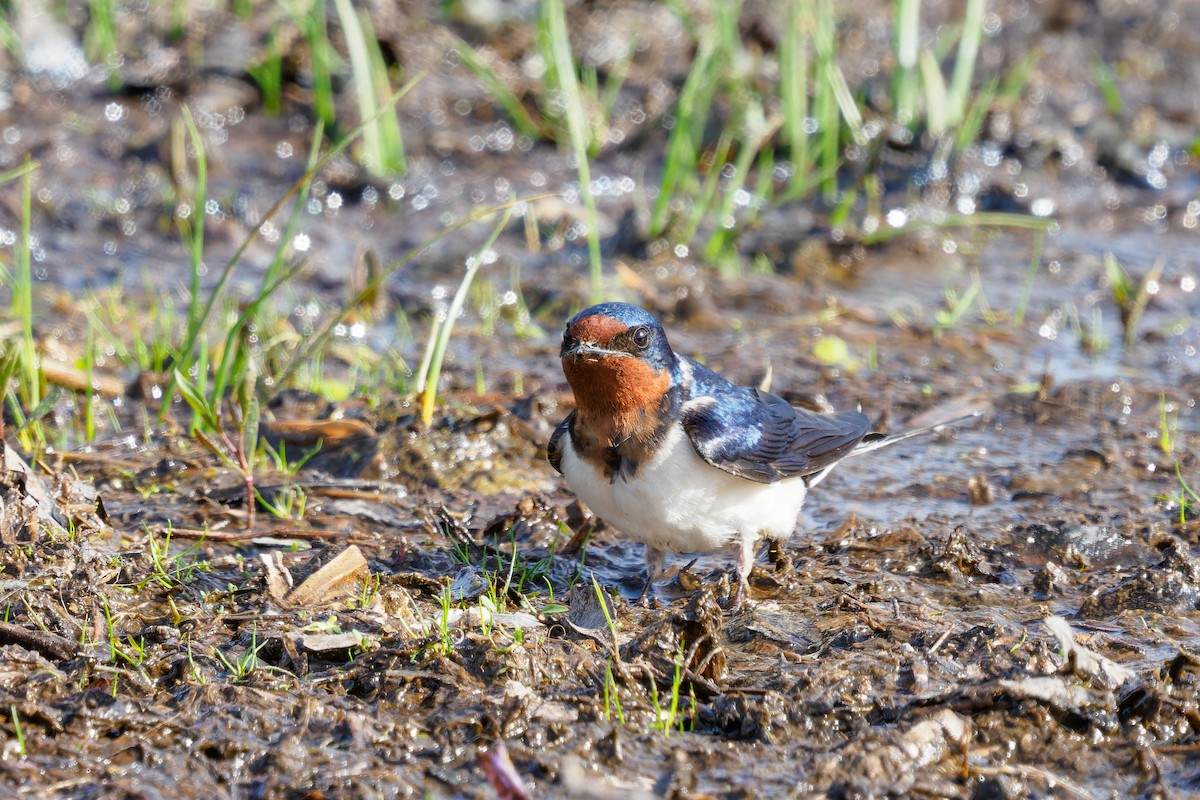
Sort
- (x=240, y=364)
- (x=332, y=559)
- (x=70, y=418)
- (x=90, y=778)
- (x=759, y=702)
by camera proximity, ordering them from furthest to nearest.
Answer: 1. (x=70, y=418)
2. (x=240, y=364)
3. (x=332, y=559)
4. (x=759, y=702)
5. (x=90, y=778)

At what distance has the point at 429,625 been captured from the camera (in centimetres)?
347

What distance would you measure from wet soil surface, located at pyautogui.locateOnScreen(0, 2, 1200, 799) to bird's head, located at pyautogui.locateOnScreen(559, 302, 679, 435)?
50cm

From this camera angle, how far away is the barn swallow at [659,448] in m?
3.68

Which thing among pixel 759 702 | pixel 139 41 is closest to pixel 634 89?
pixel 139 41

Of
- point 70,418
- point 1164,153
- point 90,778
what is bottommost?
point 1164,153

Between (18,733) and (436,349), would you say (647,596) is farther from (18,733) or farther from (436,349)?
(18,733)

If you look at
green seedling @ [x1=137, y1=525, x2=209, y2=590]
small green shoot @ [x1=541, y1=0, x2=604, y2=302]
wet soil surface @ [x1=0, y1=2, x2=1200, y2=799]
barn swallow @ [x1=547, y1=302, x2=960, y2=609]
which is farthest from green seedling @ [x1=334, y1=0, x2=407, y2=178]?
barn swallow @ [x1=547, y1=302, x2=960, y2=609]

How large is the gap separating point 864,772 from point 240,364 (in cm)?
264

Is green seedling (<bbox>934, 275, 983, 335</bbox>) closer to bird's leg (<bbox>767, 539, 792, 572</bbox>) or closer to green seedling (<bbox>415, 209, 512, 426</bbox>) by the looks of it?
bird's leg (<bbox>767, 539, 792, 572</bbox>)

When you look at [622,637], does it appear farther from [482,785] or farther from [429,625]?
[482,785]

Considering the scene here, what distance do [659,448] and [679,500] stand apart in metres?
0.15

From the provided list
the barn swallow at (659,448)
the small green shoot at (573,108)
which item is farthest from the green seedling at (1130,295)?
the barn swallow at (659,448)

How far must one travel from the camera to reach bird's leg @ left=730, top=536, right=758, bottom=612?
12.8 ft

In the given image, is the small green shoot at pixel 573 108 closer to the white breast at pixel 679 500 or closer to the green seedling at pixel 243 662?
the white breast at pixel 679 500
